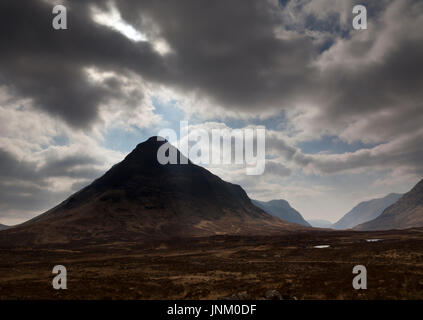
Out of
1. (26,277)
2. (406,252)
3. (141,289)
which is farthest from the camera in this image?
(406,252)

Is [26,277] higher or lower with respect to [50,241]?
higher

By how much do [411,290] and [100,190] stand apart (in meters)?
167

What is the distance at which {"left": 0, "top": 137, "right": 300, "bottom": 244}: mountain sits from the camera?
107 metres

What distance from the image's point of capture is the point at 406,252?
4222 centimetres

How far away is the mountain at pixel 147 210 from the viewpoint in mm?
107250

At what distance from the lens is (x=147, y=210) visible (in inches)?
5664

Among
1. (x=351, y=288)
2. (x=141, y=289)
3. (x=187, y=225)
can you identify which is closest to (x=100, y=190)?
(x=187, y=225)

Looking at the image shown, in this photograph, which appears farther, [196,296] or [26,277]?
[26,277]

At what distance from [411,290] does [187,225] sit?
117 metres
